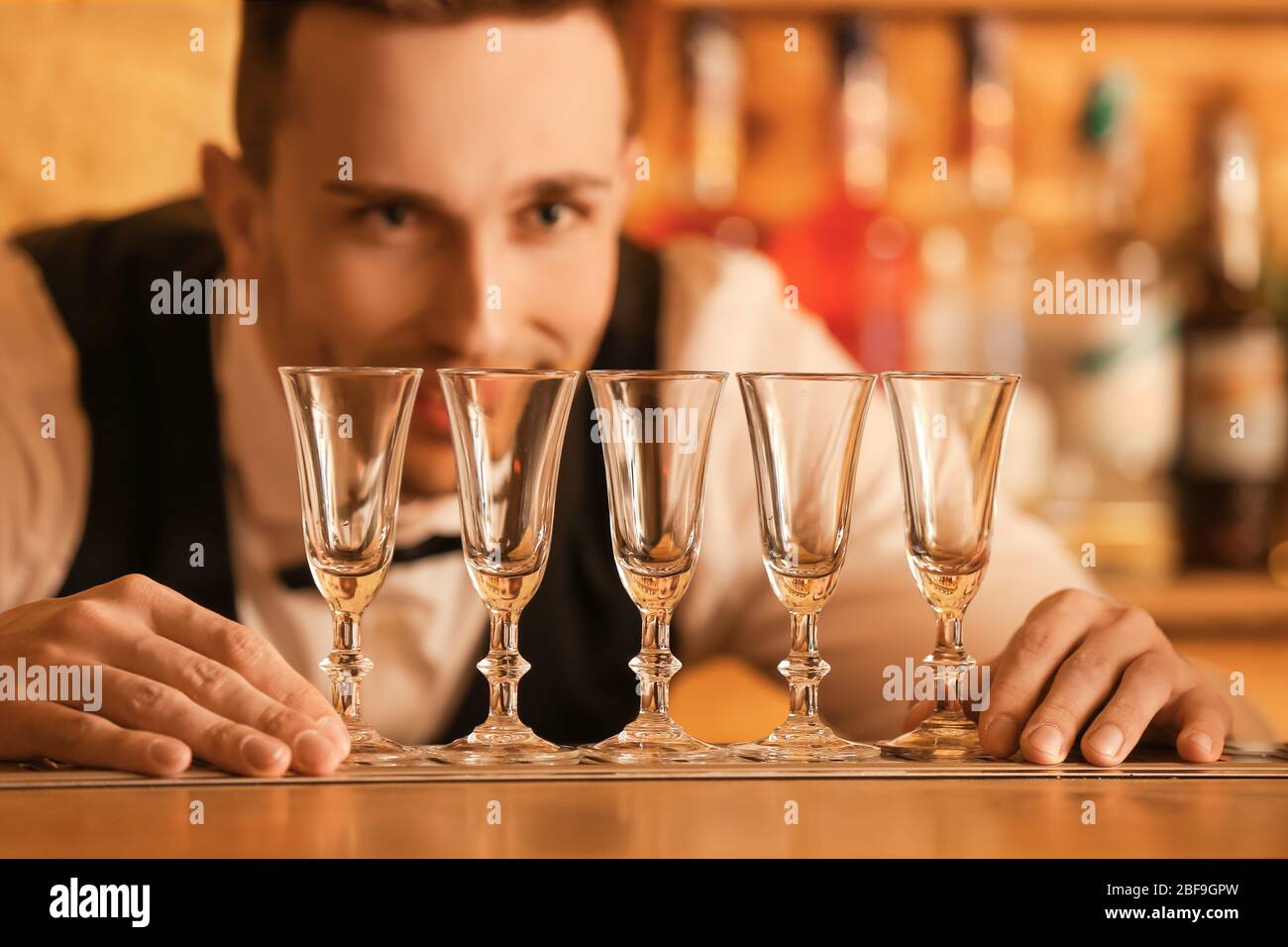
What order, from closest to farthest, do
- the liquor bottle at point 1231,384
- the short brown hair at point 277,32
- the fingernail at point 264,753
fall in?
the fingernail at point 264,753, the short brown hair at point 277,32, the liquor bottle at point 1231,384

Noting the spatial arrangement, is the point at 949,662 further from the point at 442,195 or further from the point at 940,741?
the point at 442,195

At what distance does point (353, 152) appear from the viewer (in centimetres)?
127

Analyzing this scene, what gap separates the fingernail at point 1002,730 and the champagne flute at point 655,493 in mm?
135

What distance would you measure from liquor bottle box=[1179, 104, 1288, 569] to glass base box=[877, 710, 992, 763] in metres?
0.94

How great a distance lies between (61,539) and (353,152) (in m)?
0.44

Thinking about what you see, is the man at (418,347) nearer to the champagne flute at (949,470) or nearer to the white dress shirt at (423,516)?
the white dress shirt at (423,516)

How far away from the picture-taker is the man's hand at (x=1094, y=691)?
77cm

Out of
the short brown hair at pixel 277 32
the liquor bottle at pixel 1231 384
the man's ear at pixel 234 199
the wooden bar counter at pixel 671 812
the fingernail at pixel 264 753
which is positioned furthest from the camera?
the liquor bottle at pixel 1231 384

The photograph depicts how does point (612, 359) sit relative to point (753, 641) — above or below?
above

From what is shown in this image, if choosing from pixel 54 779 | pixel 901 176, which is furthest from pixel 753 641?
pixel 54 779

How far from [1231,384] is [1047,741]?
38.4 inches

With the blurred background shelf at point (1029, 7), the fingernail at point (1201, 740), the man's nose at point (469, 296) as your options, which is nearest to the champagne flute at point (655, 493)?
the fingernail at point (1201, 740)

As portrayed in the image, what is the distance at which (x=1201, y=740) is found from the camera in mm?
780
